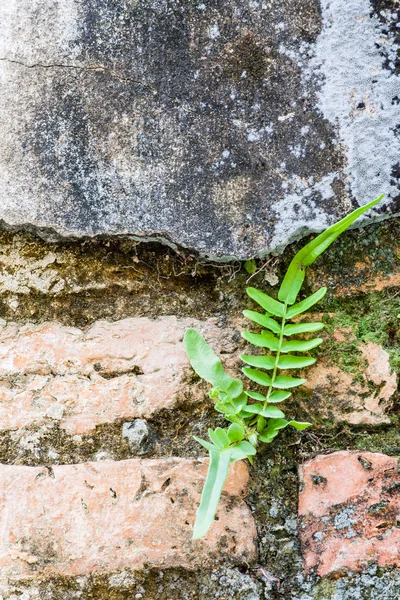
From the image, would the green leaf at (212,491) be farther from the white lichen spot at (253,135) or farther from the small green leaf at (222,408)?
the white lichen spot at (253,135)

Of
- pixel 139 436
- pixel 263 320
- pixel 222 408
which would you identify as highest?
pixel 263 320

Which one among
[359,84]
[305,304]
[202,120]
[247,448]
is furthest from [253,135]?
[247,448]

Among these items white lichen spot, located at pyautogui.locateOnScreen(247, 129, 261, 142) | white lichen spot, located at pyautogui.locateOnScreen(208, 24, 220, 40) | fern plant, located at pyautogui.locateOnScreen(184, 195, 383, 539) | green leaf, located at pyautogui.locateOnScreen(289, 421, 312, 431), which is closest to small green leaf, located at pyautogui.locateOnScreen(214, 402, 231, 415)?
fern plant, located at pyautogui.locateOnScreen(184, 195, 383, 539)

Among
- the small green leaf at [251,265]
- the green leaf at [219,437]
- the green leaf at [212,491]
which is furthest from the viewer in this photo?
the small green leaf at [251,265]

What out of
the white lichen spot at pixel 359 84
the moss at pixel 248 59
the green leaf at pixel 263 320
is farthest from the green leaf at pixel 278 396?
the moss at pixel 248 59

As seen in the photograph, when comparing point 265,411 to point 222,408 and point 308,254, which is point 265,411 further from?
point 308,254

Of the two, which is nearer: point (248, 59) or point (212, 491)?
point (212, 491)

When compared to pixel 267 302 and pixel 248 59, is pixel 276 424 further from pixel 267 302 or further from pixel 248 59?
pixel 248 59

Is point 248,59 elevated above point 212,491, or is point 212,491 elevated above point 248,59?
point 248,59

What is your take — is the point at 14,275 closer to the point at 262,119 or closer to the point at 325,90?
the point at 262,119
